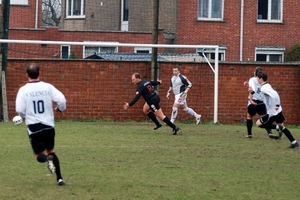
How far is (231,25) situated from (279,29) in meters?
2.85

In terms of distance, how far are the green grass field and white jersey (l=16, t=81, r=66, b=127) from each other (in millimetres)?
977

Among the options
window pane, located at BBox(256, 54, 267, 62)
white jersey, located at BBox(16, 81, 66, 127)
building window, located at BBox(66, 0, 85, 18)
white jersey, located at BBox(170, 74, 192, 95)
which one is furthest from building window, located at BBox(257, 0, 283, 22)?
white jersey, located at BBox(16, 81, 66, 127)

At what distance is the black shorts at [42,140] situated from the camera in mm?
10898

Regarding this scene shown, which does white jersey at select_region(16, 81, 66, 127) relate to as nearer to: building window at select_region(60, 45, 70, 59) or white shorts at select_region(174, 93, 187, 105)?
white shorts at select_region(174, 93, 187, 105)

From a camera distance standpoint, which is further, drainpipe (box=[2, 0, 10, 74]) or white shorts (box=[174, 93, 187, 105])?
drainpipe (box=[2, 0, 10, 74])

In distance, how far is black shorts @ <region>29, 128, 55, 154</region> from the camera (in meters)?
10.9

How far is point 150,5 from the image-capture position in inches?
1531

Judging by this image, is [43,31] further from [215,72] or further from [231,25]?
[215,72]

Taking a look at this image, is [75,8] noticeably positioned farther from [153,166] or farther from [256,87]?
[153,166]

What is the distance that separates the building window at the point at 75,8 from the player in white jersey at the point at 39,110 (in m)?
29.6

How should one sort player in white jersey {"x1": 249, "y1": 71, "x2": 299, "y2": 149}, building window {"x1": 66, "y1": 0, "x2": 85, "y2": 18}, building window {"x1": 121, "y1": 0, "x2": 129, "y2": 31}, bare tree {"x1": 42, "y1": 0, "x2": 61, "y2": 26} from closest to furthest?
player in white jersey {"x1": 249, "y1": 71, "x2": 299, "y2": 149} → building window {"x1": 121, "y1": 0, "x2": 129, "y2": 31} → building window {"x1": 66, "y1": 0, "x2": 85, "y2": 18} → bare tree {"x1": 42, "y1": 0, "x2": 61, "y2": 26}

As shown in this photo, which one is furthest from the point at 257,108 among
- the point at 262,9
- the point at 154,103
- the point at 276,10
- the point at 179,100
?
the point at 276,10

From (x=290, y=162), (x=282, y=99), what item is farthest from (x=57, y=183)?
(x=282, y=99)

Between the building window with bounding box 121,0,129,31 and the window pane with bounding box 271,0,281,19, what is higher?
the window pane with bounding box 271,0,281,19
